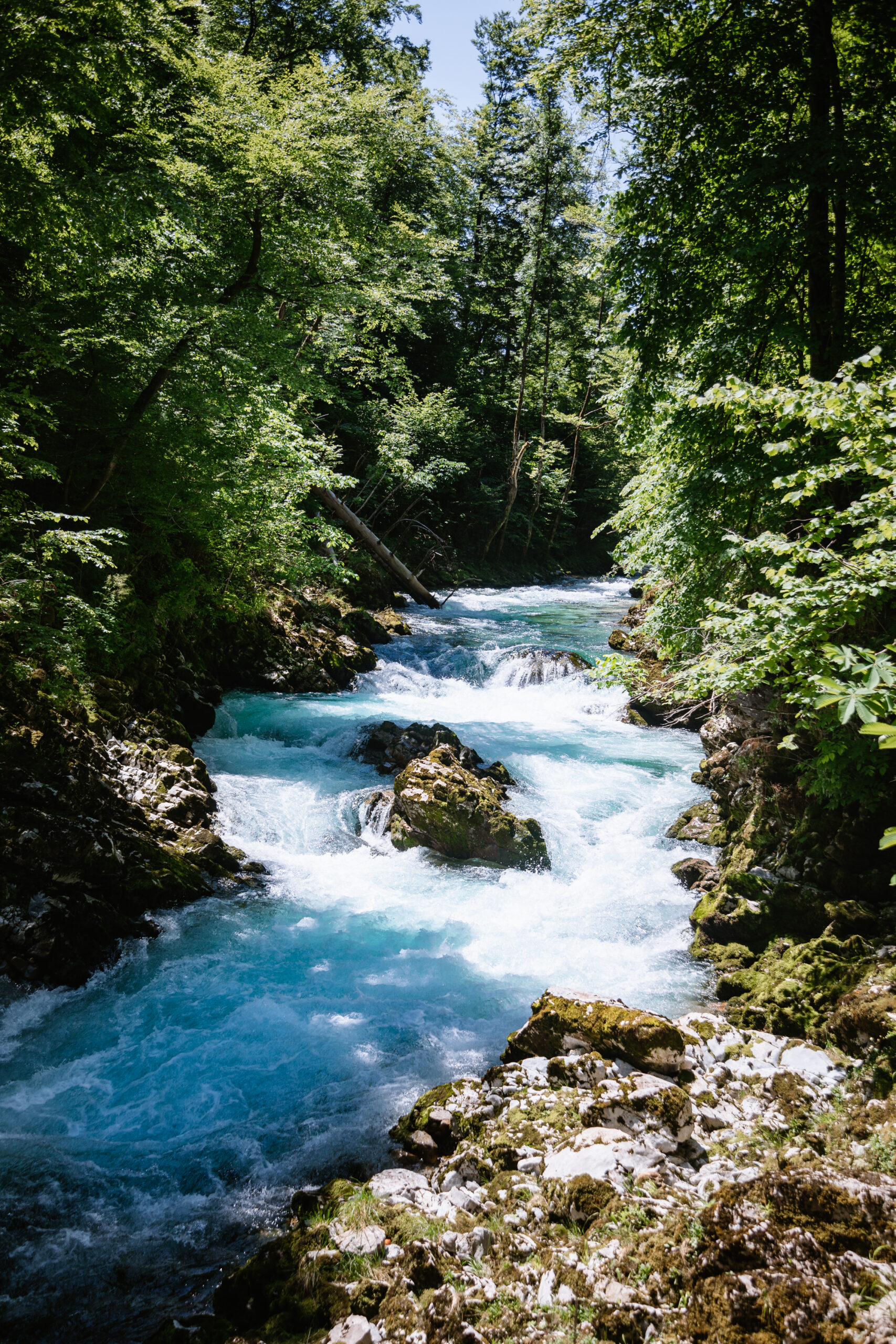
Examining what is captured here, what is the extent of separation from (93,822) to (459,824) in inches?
170

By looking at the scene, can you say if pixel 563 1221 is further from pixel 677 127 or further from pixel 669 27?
pixel 669 27

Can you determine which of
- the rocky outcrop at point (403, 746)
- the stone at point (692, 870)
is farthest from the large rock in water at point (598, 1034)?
the rocky outcrop at point (403, 746)

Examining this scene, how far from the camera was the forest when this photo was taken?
4.71 m

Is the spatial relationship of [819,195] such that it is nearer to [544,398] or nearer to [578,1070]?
[578,1070]

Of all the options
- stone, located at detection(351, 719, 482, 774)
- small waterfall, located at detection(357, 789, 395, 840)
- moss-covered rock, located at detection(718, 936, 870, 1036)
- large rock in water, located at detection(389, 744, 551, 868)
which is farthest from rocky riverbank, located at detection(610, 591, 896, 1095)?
small waterfall, located at detection(357, 789, 395, 840)

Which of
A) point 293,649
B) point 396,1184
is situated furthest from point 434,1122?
point 293,649

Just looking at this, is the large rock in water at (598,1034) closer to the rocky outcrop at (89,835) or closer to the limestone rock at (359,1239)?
the limestone rock at (359,1239)

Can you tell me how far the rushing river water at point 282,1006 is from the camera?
11.8 feet

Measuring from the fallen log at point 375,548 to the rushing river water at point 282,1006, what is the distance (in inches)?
396

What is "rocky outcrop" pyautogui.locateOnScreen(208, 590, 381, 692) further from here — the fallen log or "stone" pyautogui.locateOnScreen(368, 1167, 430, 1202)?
"stone" pyautogui.locateOnScreen(368, 1167, 430, 1202)

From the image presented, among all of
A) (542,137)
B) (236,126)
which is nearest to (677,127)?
(236,126)

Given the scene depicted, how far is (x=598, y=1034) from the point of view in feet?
14.1

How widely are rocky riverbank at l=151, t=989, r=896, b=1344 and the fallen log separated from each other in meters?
16.5

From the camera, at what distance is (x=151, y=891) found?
6.58 metres
